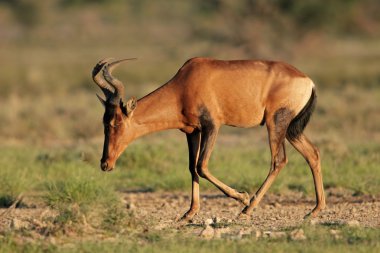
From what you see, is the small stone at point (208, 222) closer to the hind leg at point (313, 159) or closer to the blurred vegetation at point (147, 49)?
the hind leg at point (313, 159)

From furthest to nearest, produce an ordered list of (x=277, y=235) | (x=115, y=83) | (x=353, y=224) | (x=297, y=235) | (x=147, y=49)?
(x=147, y=49) < (x=115, y=83) < (x=353, y=224) < (x=277, y=235) < (x=297, y=235)

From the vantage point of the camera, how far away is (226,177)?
12.0 meters

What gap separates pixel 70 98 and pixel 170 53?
67.0 feet

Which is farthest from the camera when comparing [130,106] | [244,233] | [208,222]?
[130,106]

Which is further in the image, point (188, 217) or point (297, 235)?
point (188, 217)

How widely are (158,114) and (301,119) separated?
163 cm

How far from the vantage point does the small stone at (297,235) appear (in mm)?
7512

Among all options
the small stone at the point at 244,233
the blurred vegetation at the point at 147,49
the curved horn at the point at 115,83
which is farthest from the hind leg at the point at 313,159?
the blurred vegetation at the point at 147,49

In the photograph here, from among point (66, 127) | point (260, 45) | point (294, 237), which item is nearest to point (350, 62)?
point (260, 45)

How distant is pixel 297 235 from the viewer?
7551mm

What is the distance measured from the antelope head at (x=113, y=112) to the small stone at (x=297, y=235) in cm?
254

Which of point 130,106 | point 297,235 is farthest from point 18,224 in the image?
point 297,235

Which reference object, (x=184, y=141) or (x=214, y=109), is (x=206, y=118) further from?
(x=184, y=141)

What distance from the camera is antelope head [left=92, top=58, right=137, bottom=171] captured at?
30.4ft
